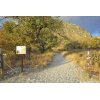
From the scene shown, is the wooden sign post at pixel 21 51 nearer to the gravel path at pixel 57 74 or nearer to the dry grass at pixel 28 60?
the dry grass at pixel 28 60

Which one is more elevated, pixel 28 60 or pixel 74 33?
pixel 74 33

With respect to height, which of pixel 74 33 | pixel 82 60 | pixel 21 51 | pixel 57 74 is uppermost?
pixel 74 33

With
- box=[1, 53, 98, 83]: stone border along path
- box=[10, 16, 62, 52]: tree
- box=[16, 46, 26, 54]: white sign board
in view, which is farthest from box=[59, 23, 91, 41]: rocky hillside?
box=[16, 46, 26, 54]: white sign board

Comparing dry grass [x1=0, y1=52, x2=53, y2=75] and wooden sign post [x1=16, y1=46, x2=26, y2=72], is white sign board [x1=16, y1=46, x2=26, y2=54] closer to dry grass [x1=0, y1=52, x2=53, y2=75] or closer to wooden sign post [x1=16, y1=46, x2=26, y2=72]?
wooden sign post [x1=16, y1=46, x2=26, y2=72]

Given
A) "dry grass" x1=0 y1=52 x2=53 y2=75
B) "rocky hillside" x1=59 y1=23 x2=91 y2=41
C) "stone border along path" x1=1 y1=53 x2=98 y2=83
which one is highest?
"rocky hillside" x1=59 y1=23 x2=91 y2=41

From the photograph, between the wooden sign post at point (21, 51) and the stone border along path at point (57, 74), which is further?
the wooden sign post at point (21, 51)

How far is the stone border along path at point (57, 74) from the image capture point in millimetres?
6805

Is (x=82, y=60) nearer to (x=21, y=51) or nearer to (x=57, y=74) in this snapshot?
(x=57, y=74)

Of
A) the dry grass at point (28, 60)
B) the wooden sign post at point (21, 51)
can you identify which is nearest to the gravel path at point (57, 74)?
the dry grass at point (28, 60)

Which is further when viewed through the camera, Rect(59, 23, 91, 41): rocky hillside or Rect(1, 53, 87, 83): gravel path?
Rect(59, 23, 91, 41): rocky hillside

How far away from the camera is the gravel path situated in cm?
680

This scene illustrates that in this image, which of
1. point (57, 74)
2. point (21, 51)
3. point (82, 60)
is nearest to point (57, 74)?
point (57, 74)

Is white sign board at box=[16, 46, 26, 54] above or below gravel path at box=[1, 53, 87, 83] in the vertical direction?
above

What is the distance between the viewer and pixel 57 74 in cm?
690
